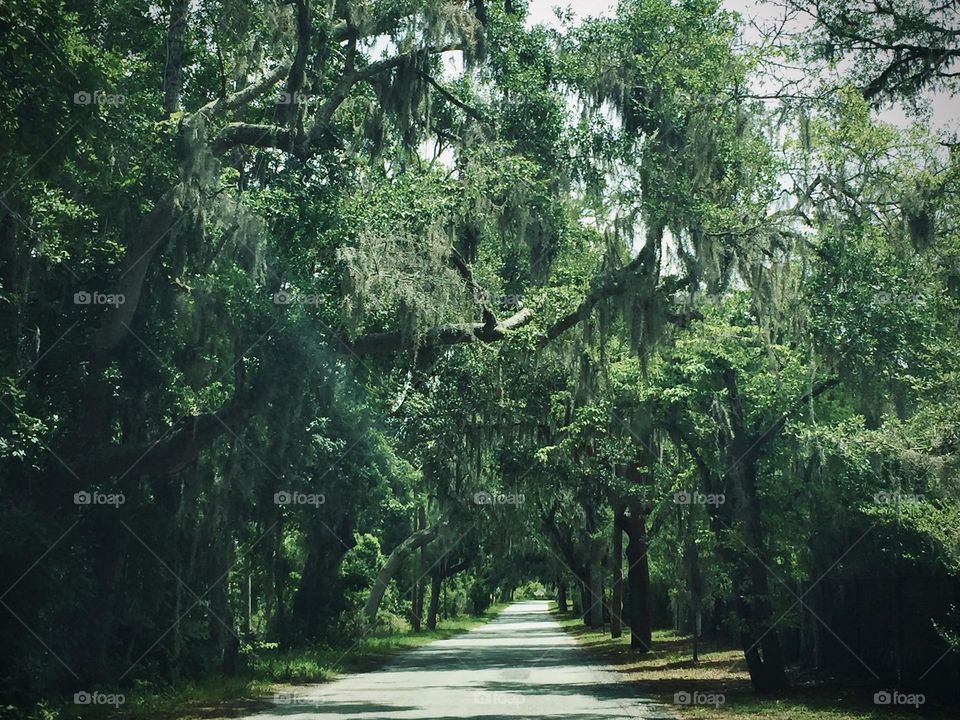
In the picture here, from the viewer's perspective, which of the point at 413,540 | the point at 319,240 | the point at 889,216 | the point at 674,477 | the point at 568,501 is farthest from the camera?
the point at 413,540

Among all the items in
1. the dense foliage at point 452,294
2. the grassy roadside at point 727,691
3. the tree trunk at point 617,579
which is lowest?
the grassy roadside at point 727,691

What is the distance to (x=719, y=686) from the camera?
69.1 ft

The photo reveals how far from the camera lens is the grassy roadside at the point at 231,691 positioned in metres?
16.2

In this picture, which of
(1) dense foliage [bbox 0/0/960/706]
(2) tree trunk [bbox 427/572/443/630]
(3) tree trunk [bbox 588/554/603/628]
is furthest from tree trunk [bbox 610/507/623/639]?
(2) tree trunk [bbox 427/572/443/630]

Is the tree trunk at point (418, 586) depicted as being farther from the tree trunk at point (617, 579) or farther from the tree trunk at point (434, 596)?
the tree trunk at point (617, 579)

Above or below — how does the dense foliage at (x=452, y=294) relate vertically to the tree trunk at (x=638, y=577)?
above

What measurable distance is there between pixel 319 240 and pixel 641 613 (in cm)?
1940

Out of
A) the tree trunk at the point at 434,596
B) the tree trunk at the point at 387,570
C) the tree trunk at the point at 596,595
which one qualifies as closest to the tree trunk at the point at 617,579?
the tree trunk at the point at 387,570

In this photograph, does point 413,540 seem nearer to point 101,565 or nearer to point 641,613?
point 641,613

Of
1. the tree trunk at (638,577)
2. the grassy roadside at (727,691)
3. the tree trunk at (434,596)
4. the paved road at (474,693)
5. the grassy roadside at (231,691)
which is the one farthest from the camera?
the tree trunk at (434,596)

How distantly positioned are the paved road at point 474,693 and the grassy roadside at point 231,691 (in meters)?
0.66

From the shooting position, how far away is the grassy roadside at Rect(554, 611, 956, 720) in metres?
15.6

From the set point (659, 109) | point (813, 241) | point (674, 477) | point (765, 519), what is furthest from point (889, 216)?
point (674, 477)

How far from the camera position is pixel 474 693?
64.7 feet
